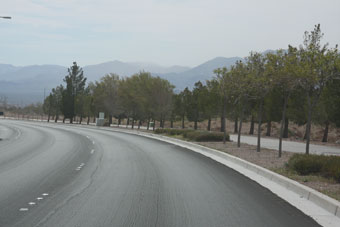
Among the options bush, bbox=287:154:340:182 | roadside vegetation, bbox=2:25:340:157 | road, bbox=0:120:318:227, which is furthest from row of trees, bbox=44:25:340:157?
road, bbox=0:120:318:227

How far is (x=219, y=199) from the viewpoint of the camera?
9.02 m

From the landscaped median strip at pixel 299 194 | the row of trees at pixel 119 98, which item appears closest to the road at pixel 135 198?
the landscaped median strip at pixel 299 194

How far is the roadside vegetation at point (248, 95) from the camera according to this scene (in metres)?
16.5

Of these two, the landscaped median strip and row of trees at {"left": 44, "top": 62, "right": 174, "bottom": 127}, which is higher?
row of trees at {"left": 44, "top": 62, "right": 174, "bottom": 127}

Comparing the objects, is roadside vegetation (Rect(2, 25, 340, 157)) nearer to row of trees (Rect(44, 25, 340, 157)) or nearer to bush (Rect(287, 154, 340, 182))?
row of trees (Rect(44, 25, 340, 157))

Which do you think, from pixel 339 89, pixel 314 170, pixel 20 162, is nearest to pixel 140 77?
pixel 339 89

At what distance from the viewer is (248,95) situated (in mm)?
22266

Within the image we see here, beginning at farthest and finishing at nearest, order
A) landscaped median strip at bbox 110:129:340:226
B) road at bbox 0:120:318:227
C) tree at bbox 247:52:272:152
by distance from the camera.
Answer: tree at bbox 247:52:272:152 → landscaped median strip at bbox 110:129:340:226 → road at bbox 0:120:318:227

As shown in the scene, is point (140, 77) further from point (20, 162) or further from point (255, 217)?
point (255, 217)

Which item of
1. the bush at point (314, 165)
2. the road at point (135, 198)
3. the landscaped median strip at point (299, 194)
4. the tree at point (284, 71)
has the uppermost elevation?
the tree at point (284, 71)

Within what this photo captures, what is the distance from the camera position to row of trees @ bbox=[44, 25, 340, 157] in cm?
1648

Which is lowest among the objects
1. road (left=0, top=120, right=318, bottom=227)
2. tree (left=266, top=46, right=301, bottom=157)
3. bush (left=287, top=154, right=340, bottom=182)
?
road (left=0, top=120, right=318, bottom=227)

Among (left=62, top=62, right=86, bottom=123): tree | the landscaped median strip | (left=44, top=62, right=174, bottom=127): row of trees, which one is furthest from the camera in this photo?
(left=62, top=62, right=86, bottom=123): tree

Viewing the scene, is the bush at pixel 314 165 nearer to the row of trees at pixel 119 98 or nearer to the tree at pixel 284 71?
the tree at pixel 284 71
